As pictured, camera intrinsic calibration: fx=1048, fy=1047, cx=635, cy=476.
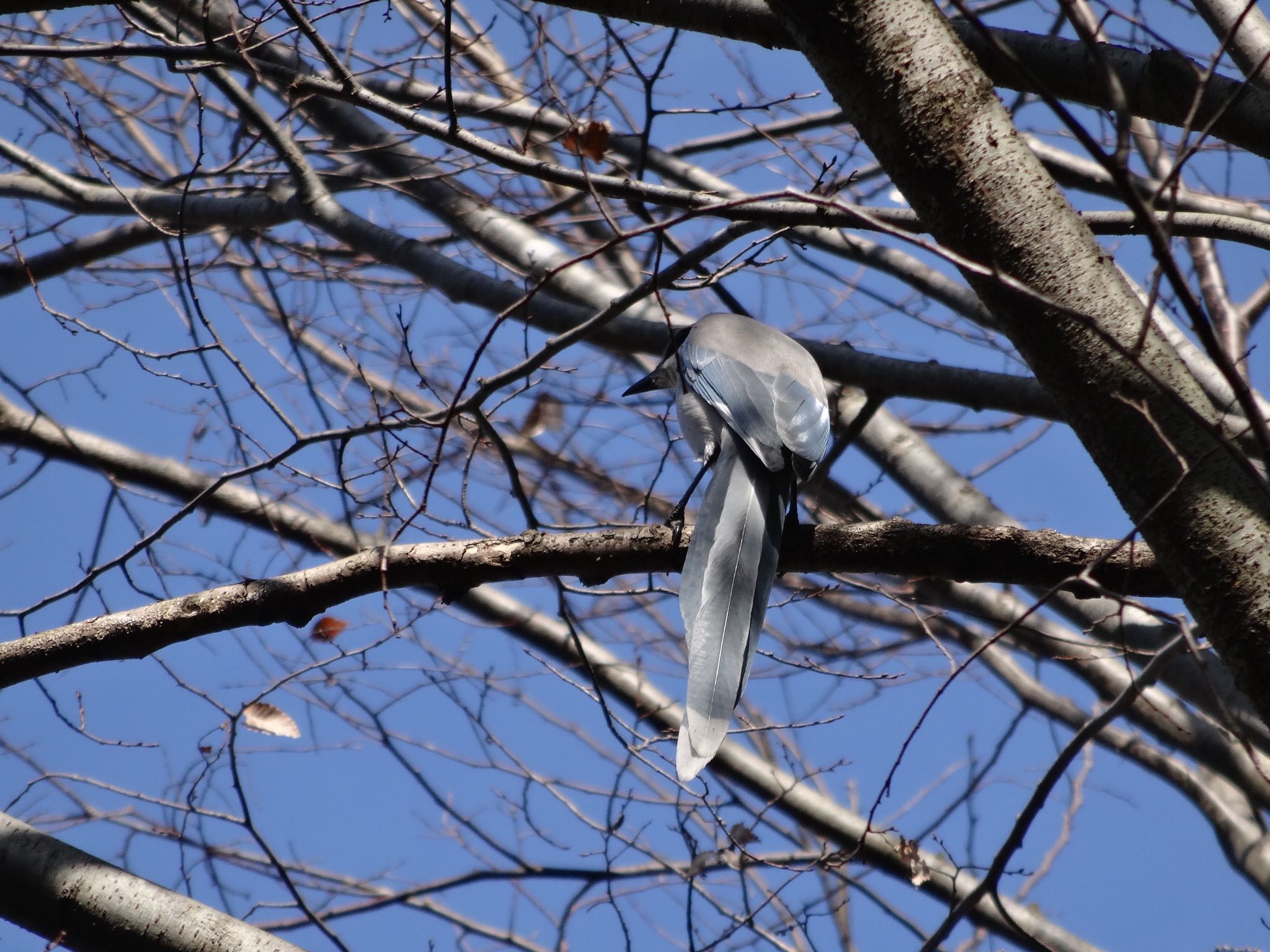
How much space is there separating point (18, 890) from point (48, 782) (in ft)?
5.30

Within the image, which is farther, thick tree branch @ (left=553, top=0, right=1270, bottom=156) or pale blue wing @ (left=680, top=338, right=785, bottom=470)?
pale blue wing @ (left=680, top=338, right=785, bottom=470)

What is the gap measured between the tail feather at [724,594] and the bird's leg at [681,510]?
48mm

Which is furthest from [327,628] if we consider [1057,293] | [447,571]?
[1057,293]

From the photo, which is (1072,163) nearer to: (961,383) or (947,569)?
(961,383)

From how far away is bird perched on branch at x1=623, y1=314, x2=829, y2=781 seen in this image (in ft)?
8.45

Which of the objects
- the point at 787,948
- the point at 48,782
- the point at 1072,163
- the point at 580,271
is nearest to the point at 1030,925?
the point at 787,948

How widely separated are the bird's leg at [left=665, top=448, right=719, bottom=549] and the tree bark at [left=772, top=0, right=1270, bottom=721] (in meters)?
1.15

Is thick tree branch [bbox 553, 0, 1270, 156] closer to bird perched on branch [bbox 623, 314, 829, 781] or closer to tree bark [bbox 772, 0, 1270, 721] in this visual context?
tree bark [bbox 772, 0, 1270, 721]

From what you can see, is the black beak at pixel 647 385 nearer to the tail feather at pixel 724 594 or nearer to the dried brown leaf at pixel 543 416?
the dried brown leaf at pixel 543 416

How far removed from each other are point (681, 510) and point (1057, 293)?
1.64 metres

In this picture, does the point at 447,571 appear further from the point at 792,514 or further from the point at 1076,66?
the point at 1076,66

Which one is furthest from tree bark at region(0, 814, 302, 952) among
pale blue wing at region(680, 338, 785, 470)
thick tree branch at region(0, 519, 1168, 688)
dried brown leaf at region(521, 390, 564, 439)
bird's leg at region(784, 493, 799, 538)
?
dried brown leaf at region(521, 390, 564, 439)

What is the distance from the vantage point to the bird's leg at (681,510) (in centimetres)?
282

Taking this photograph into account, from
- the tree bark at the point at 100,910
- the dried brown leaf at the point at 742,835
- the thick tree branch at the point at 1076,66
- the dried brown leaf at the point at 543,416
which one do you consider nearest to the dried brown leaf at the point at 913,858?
the dried brown leaf at the point at 742,835
